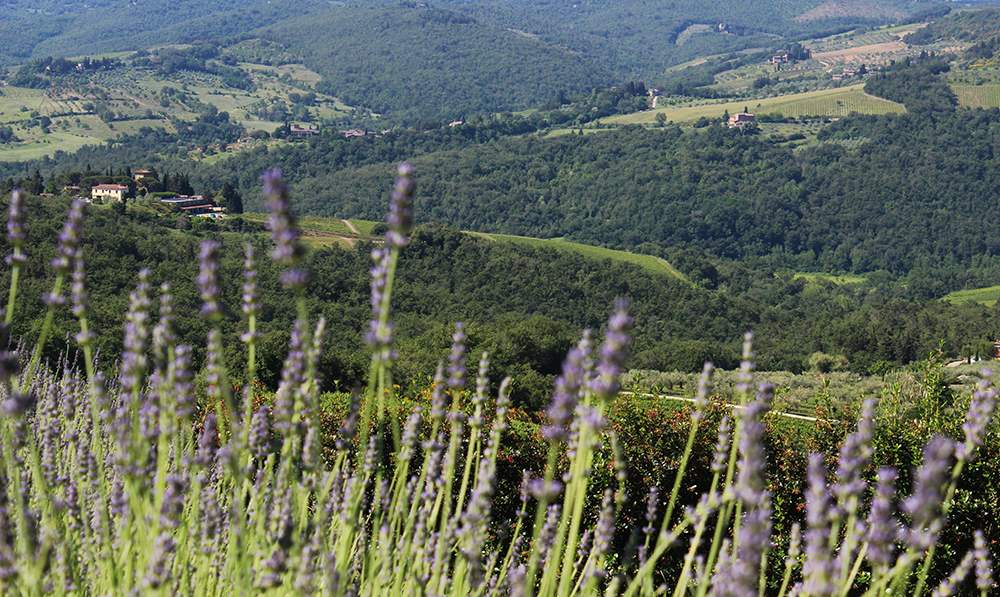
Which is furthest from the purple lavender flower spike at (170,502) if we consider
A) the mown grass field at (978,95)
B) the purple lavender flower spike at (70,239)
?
the mown grass field at (978,95)

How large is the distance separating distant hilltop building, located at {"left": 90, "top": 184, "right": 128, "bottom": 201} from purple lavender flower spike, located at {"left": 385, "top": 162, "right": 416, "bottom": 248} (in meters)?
59.2

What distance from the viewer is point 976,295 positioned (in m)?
87.1

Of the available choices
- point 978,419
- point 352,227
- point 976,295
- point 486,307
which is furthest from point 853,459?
point 976,295

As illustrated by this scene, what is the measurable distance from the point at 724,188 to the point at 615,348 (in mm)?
126874

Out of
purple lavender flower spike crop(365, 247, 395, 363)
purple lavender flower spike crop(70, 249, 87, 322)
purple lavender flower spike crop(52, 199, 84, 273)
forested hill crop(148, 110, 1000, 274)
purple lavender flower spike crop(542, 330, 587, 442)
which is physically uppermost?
purple lavender flower spike crop(52, 199, 84, 273)

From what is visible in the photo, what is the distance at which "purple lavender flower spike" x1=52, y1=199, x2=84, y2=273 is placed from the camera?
232 cm

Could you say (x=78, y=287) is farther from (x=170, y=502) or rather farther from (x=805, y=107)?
(x=805, y=107)

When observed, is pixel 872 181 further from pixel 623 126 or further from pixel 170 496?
pixel 170 496

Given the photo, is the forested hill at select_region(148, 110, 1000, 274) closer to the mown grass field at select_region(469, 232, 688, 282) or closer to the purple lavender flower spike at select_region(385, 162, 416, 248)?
the mown grass field at select_region(469, 232, 688, 282)

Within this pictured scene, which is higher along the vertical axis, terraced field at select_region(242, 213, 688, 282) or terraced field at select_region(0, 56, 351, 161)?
terraced field at select_region(0, 56, 351, 161)

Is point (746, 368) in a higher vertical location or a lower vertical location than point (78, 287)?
lower

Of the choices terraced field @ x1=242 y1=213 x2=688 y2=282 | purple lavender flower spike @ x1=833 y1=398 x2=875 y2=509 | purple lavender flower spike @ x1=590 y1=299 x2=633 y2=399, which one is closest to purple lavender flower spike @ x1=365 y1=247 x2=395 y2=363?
purple lavender flower spike @ x1=590 y1=299 x2=633 y2=399

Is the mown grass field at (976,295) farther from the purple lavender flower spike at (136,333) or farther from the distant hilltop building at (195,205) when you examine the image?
the purple lavender flower spike at (136,333)

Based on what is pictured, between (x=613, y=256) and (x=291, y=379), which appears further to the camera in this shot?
(x=613, y=256)
